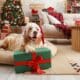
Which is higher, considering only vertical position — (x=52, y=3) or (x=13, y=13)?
(x=52, y=3)

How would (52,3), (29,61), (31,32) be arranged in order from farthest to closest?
(52,3), (31,32), (29,61)

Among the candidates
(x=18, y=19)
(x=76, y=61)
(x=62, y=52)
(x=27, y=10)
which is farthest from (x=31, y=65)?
(x=27, y=10)

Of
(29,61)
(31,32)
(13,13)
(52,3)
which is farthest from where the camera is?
(52,3)

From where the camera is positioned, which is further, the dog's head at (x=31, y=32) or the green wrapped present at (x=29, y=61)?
the dog's head at (x=31, y=32)

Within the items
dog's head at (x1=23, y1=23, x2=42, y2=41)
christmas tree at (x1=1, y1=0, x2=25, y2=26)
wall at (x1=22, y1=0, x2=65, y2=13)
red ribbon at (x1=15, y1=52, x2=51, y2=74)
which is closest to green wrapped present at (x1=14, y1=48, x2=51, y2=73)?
red ribbon at (x1=15, y1=52, x2=51, y2=74)

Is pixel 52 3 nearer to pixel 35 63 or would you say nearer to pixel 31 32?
pixel 31 32

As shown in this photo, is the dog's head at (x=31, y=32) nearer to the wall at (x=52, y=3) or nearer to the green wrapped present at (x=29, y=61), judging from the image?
the green wrapped present at (x=29, y=61)

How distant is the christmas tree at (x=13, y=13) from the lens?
4797mm

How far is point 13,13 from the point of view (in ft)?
15.8

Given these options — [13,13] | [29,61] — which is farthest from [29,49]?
[13,13]

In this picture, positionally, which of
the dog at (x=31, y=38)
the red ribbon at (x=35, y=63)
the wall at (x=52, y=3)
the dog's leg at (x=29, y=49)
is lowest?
the red ribbon at (x=35, y=63)

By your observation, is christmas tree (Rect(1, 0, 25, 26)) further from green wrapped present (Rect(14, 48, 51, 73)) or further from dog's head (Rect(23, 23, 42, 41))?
green wrapped present (Rect(14, 48, 51, 73))

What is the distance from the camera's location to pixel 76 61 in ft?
7.79

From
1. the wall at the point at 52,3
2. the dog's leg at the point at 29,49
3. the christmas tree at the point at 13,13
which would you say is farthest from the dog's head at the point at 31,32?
the wall at the point at 52,3
